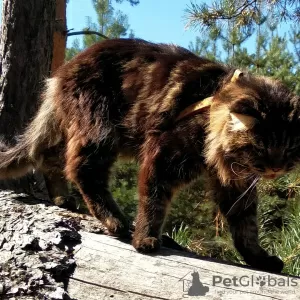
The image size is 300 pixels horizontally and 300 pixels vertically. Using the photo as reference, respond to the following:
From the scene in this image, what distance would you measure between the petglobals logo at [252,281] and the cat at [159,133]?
17.3 inches

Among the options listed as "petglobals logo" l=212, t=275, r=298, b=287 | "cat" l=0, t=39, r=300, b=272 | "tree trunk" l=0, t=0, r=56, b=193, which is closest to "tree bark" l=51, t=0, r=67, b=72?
"tree trunk" l=0, t=0, r=56, b=193

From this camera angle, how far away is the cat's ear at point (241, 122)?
2.52 meters

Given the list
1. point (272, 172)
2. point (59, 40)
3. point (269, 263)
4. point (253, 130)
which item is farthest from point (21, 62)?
point (269, 263)

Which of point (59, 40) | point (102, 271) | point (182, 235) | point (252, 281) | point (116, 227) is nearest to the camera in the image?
point (252, 281)

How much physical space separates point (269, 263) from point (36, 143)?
5.22 feet

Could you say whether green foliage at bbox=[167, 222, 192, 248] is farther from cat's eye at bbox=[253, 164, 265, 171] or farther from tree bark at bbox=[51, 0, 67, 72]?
cat's eye at bbox=[253, 164, 265, 171]

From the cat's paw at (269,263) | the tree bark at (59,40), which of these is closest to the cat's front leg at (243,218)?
the cat's paw at (269,263)

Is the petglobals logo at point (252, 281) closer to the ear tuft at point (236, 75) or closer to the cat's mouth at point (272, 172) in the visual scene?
the cat's mouth at point (272, 172)

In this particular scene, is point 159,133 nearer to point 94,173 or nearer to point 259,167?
point 94,173

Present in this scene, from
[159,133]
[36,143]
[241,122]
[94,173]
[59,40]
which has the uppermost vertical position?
[59,40]

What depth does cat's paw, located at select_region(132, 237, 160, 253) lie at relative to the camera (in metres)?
2.61

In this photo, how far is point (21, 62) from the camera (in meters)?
4.00

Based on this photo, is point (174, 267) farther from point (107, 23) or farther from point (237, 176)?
point (107, 23)

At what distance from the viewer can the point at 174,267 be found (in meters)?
2.44
